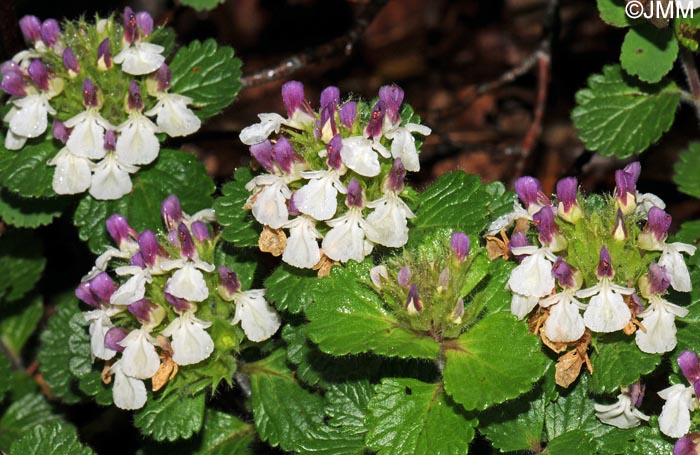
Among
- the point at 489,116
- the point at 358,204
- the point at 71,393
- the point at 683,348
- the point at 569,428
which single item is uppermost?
the point at 358,204

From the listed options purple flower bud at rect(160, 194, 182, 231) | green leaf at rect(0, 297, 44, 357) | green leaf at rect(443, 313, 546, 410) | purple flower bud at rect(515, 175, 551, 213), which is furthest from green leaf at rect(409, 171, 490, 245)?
green leaf at rect(0, 297, 44, 357)

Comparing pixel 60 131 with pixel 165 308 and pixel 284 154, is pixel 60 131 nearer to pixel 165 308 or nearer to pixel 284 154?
pixel 165 308

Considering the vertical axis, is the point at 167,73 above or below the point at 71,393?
above

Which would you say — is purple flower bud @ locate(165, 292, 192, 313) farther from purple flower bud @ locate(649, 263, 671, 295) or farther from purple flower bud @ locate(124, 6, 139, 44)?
purple flower bud @ locate(649, 263, 671, 295)

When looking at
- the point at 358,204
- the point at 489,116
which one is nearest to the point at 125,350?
the point at 358,204

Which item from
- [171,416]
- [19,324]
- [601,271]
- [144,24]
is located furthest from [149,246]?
[19,324]

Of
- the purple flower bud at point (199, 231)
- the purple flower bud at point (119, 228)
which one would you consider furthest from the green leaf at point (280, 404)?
the purple flower bud at point (119, 228)

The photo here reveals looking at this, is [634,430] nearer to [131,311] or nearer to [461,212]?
[461,212]
